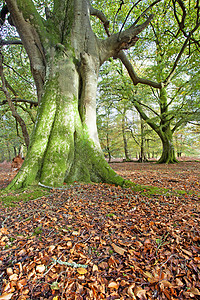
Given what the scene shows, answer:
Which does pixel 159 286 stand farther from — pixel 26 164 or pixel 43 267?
pixel 26 164

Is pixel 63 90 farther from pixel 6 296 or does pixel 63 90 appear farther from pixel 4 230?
pixel 6 296

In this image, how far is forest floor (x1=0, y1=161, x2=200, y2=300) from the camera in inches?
41.6

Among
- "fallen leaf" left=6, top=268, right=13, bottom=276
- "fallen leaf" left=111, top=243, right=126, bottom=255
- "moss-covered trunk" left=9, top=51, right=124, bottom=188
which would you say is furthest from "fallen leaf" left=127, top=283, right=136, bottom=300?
"moss-covered trunk" left=9, top=51, right=124, bottom=188

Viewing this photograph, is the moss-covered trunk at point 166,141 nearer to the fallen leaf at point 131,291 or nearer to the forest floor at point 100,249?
the forest floor at point 100,249

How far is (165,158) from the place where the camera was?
9469 mm

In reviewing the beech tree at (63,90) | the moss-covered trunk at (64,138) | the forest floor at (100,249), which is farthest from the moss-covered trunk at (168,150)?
the forest floor at (100,249)

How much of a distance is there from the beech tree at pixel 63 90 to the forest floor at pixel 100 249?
0.94 meters

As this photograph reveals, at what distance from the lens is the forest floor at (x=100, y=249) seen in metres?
1.06

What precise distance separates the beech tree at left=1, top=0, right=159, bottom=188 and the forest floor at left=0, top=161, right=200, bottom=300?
3.09 ft

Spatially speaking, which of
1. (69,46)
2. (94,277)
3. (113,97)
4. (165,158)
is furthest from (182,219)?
(113,97)

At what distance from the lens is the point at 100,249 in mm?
1444

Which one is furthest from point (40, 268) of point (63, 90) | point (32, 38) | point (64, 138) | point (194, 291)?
point (32, 38)

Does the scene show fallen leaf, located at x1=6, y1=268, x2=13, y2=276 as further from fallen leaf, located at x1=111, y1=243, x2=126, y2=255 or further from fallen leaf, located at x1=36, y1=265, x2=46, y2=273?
fallen leaf, located at x1=111, y1=243, x2=126, y2=255

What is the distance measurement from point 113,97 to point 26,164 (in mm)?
8562
